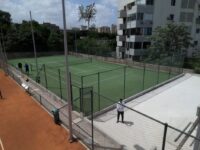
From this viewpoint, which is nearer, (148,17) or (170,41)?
(170,41)

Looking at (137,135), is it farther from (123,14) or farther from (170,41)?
(123,14)

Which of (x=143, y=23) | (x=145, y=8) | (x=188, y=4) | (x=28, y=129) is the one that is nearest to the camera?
(x=28, y=129)

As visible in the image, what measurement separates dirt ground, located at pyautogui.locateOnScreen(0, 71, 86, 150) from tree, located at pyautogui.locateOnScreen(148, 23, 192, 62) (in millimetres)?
23042

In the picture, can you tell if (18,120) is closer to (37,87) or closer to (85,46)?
(37,87)

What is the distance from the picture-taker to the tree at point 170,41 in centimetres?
3094

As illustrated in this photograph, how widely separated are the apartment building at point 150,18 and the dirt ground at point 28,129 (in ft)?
95.4

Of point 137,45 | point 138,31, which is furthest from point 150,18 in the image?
point 137,45

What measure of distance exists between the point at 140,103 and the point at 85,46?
1479 inches

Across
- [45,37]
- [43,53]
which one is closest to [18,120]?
[43,53]

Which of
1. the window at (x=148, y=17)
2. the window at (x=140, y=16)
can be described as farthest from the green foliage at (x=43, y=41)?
the window at (x=148, y=17)

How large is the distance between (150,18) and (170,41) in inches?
396

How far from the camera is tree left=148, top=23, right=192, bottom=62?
30.9m

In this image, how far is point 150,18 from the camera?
39.2 metres

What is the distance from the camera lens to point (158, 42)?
31844mm
